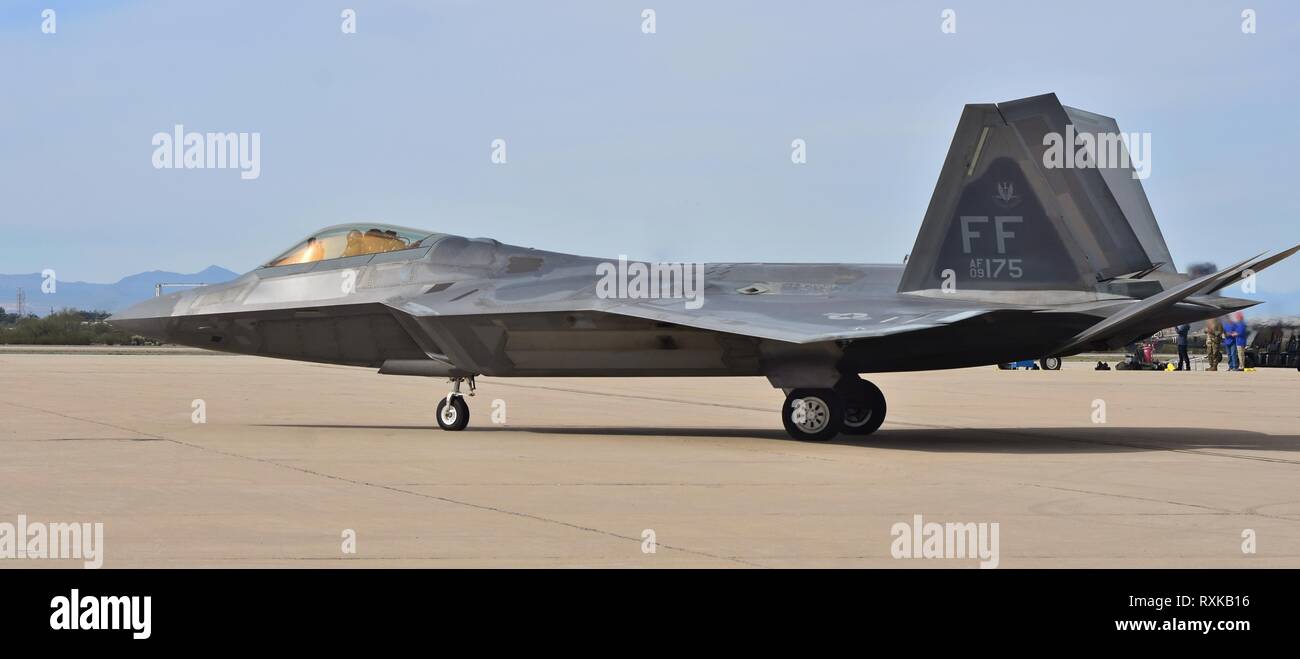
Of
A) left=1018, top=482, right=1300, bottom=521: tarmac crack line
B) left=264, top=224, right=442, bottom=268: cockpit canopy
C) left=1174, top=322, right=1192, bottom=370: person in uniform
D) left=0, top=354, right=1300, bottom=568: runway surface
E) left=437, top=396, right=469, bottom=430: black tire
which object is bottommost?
left=1018, top=482, right=1300, bottom=521: tarmac crack line

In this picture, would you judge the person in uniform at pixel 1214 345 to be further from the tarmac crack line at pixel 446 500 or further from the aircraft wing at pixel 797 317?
the tarmac crack line at pixel 446 500

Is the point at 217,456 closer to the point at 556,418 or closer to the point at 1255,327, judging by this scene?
the point at 556,418

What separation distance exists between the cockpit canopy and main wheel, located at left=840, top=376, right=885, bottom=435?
602 centimetres

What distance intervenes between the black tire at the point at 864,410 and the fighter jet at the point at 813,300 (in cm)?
3

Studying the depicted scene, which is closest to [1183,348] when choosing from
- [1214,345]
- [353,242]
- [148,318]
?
[1214,345]

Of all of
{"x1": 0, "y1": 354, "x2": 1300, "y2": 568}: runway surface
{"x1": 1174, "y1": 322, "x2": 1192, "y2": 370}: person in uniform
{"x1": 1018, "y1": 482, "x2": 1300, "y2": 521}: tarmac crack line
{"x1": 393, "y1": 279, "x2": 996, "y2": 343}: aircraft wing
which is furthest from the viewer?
{"x1": 1174, "y1": 322, "x2": 1192, "y2": 370}: person in uniform

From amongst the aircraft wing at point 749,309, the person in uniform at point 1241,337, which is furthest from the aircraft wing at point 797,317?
the person in uniform at point 1241,337

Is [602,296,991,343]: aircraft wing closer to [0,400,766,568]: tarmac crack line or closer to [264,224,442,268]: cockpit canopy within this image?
[264,224,442,268]: cockpit canopy

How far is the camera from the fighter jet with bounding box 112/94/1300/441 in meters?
14.3

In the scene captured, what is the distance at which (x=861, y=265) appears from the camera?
16.2 metres

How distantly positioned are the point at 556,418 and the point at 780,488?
9.05 meters

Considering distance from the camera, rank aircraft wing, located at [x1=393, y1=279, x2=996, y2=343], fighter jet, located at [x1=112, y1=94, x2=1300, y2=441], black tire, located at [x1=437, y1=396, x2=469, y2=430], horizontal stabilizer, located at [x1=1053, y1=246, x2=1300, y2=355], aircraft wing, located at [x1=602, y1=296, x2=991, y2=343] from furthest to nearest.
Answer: black tire, located at [x1=437, y1=396, x2=469, y2=430] < fighter jet, located at [x1=112, y1=94, x2=1300, y2=441] < aircraft wing, located at [x1=393, y1=279, x2=996, y2=343] < aircraft wing, located at [x1=602, y1=296, x2=991, y2=343] < horizontal stabilizer, located at [x1=1053, y1=246, x2=1300, y2=355]

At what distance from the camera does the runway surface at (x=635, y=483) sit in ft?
24.5

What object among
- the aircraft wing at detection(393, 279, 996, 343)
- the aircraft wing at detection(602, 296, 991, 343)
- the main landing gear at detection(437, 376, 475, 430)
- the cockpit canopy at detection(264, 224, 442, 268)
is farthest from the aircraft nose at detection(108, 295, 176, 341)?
the aircraft wing at detection(602, 296, 991, 343)
